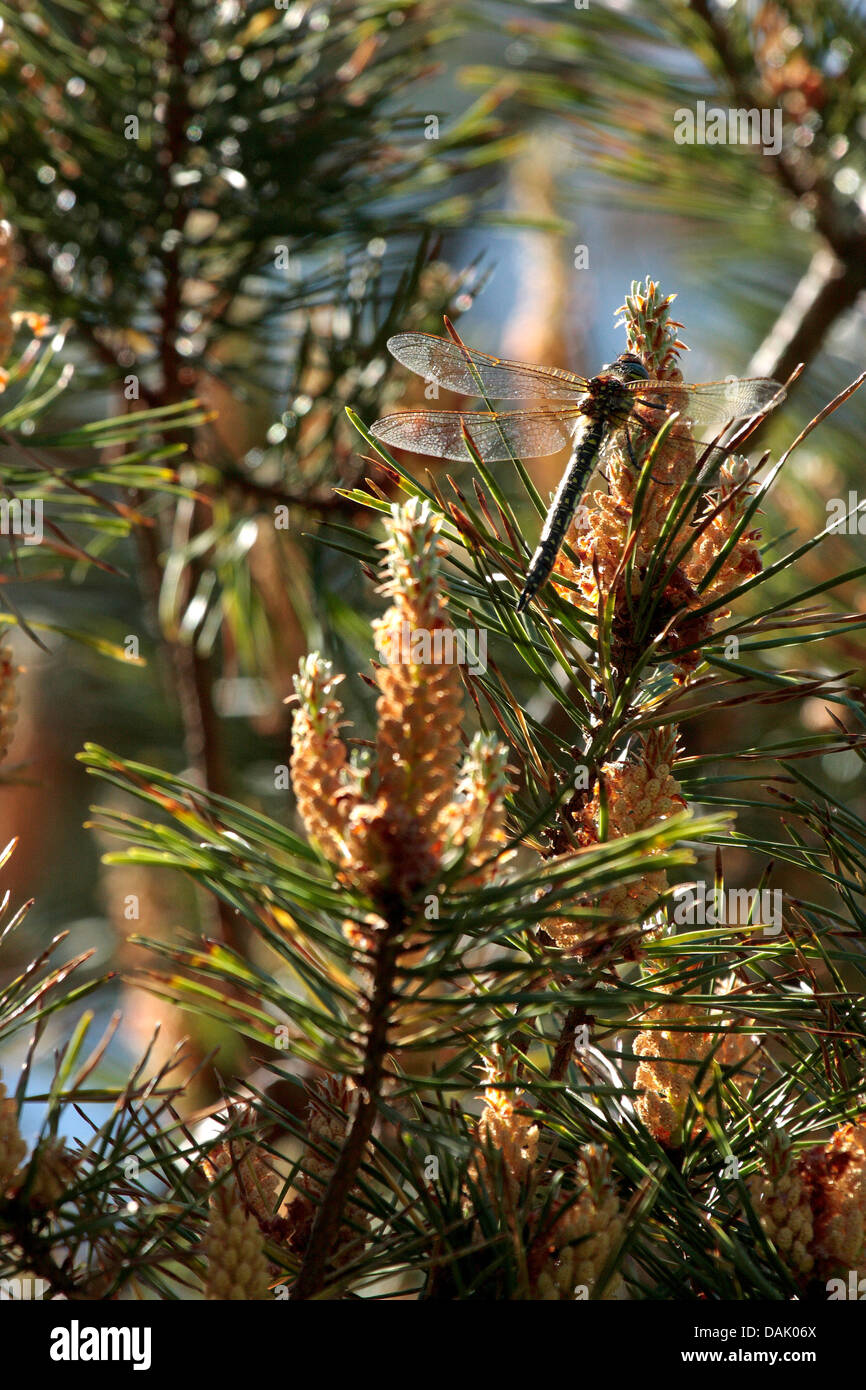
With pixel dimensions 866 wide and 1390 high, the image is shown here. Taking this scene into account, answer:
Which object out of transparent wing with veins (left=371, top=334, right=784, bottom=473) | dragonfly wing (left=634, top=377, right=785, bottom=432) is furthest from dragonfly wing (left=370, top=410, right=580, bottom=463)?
dragonfly wing (left=634, top=377, right=785, bottom=432)

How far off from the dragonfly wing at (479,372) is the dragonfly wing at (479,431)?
2 centimetres

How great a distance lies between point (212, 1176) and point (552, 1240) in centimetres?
20

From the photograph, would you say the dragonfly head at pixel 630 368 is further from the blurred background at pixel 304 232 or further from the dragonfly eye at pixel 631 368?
the blurred background at pixel 304 232

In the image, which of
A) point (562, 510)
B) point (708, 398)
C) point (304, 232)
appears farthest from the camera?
point (304, 232)

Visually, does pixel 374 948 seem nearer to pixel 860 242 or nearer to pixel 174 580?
pixel 174 580

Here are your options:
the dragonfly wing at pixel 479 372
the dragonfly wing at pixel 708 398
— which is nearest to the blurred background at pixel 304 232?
the dragonfly wing at pixel 479 372

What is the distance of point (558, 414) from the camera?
0.89 metres

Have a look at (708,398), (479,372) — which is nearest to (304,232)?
(479,372)

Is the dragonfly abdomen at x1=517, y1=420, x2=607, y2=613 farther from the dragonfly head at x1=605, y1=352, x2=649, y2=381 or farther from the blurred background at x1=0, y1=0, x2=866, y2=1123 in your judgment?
the blurred background at x1=0, y1=0, x2=866, y2=1123

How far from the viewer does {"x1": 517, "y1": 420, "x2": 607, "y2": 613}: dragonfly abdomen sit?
56 centimetres

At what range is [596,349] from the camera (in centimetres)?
200

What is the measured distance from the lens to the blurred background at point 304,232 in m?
1.03

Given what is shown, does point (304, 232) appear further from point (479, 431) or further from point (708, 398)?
point (708, 398)

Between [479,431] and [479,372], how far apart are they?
49mm
